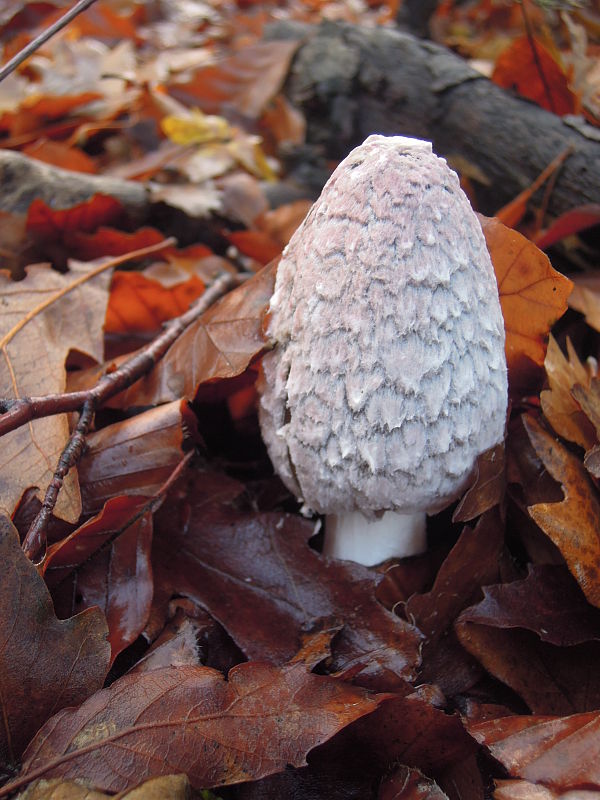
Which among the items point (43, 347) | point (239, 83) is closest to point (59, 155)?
point (239, 83)

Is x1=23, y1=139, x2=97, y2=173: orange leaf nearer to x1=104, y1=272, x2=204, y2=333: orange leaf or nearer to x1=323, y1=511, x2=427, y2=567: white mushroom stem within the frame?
x1=104, y1=272, x2=204, y2=333: orange leaf

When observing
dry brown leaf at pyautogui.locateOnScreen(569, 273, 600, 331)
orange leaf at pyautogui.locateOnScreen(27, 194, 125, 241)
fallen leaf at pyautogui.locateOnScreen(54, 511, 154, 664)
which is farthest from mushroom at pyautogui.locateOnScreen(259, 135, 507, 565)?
orange leaf at pyautogui.locateOnScreen(27, 194, 125, 241)

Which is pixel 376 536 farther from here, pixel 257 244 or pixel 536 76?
pixel 536 76

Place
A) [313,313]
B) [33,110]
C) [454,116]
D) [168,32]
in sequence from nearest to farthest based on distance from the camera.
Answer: [313,313], [454,116], [33,110], [168,32]

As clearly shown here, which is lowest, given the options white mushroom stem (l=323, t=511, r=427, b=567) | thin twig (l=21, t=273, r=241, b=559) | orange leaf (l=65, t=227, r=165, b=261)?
white mushroom stem (l=323, t=511, r=427, b=567)

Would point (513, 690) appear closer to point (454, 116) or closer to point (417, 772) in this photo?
point (417, 772)

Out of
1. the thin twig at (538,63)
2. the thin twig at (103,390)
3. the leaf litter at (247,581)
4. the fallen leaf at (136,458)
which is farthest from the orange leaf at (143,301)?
the thin twig at (538,63)

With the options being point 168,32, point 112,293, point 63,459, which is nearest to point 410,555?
point 63,459
